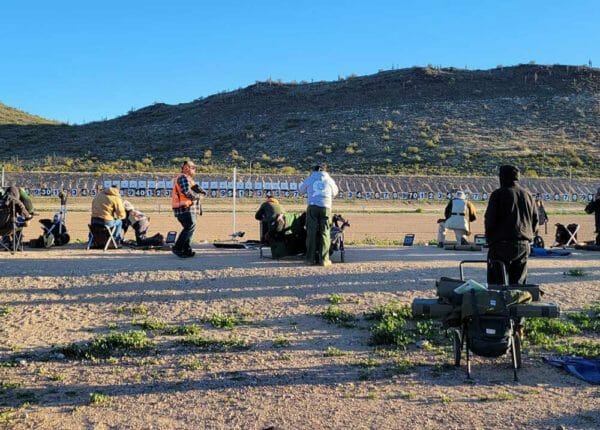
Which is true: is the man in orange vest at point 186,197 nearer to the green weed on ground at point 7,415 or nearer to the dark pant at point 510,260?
the dark pant at point 510,260

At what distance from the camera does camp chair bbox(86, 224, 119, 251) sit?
40.6ft

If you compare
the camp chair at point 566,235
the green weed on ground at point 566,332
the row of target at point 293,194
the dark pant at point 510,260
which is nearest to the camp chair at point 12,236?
the dark pant at point 510,260

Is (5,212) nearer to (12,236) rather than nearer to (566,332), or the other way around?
(12,236)

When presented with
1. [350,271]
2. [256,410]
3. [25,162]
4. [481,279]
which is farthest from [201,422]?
[25,162]

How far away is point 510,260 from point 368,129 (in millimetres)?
53827

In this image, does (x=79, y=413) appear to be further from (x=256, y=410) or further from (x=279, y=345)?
(x=279, y=345)

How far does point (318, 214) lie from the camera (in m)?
9.99

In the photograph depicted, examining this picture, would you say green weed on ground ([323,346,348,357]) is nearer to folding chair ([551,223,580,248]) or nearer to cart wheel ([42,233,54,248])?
cart wheel ([42,233,54,248])

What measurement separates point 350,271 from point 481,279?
1966 millimetres

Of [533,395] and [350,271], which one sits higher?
[350,271]

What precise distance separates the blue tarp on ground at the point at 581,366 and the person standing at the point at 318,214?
181 inches

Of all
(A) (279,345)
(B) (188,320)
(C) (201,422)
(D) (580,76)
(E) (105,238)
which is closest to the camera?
(C) (201,422)

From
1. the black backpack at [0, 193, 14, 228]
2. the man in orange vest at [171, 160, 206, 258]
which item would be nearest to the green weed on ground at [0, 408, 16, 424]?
the man in orange vest at [171, 160, 206, 258]

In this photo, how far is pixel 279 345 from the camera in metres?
6.38
